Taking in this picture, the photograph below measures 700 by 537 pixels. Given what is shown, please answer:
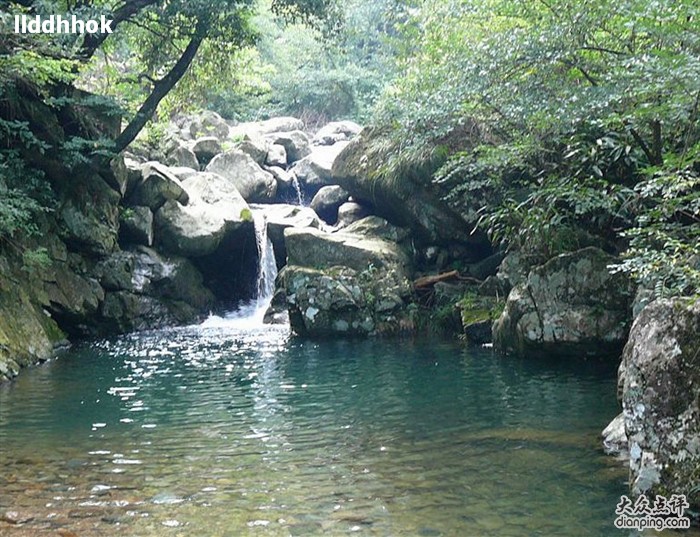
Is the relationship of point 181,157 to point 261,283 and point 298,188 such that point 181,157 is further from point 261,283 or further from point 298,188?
point 261,283

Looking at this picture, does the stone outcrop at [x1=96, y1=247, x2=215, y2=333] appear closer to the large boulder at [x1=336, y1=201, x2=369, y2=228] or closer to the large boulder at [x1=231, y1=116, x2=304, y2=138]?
the large boulder at [x1=336, y1=201, x2=369, y2=228]

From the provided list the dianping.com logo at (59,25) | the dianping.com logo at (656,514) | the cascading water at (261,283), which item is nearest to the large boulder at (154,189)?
the cascading water at (261,283)

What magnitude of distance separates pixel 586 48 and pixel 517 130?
9.87 ft

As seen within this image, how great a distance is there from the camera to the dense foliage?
7270mm

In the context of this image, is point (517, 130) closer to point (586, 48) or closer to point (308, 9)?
point (586, 48)

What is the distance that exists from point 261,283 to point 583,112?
1382cm

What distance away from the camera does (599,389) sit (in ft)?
32.3

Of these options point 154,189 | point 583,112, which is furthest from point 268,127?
point 583,112

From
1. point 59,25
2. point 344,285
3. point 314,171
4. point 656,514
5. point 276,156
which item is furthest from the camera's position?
point 276,156

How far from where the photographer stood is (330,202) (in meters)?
23.6

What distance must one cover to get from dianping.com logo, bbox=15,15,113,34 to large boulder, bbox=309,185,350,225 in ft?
31.8

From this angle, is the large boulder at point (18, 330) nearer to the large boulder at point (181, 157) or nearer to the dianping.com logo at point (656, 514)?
the dianping.com logo at point (656, 514)

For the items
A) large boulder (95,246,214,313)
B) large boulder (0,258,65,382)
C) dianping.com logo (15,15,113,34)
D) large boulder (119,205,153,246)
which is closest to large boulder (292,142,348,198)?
large boulder (95,246,214,313)

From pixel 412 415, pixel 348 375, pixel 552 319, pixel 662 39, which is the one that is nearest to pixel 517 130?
pixel 552 319
